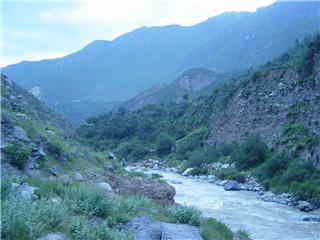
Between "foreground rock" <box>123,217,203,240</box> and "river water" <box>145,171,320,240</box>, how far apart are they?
4754 mm

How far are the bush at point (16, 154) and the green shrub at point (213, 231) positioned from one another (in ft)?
20.5

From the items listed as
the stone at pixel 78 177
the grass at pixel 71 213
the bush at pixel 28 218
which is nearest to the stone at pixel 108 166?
the stone at pixel 78 177

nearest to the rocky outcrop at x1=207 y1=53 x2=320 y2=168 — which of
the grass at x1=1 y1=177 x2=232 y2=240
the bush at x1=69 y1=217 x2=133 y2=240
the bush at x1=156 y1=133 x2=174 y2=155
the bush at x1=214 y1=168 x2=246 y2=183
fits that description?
the bush at x1=214 y1=168 x2=246 y2=183

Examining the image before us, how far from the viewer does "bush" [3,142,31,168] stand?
1561 cm

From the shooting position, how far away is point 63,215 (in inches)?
412

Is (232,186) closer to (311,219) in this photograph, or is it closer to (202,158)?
(311,219)

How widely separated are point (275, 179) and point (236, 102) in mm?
26093

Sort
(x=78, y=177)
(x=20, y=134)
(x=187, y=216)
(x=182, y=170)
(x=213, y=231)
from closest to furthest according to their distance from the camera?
(x=187, y=216), (x=213, y=231), (x=20, y=134), (x=78, y=177), (x=182, y=170)

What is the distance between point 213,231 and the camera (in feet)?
44.2

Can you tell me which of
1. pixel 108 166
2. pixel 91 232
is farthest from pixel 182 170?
pixel 91 232

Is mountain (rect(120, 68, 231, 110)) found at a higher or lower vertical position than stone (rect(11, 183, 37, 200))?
lower

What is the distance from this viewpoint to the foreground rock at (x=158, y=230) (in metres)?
11.3

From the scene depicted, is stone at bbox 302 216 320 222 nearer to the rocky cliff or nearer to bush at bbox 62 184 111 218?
the rocky cliff

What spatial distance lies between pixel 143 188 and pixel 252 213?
1098 cm
